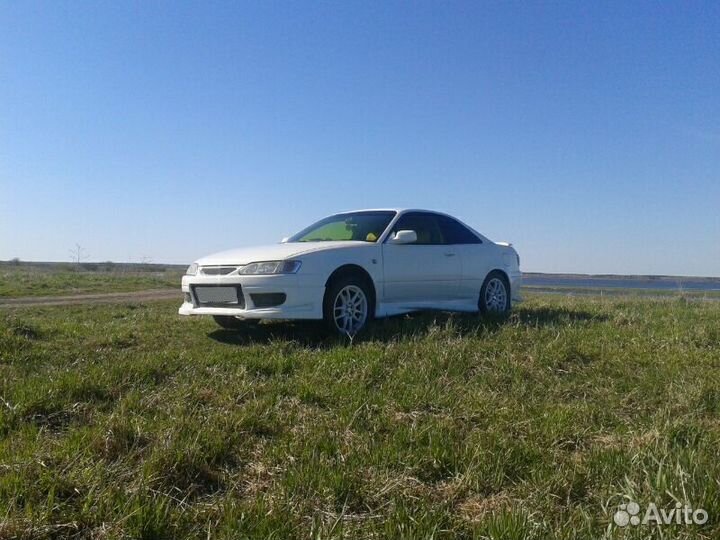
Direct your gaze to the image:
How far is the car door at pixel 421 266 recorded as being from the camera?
6816mm

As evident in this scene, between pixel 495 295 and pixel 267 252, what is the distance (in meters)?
3.67

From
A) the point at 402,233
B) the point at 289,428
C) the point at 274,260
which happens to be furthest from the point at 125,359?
the point at 402,233

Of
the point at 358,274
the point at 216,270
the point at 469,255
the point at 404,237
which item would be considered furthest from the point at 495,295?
the point at 216,270

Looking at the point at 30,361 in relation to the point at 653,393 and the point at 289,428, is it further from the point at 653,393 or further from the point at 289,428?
the point at 653,393

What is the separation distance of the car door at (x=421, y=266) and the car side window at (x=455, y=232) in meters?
0.12

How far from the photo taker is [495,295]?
27.5 ft

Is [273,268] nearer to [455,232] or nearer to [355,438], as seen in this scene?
[355,438]

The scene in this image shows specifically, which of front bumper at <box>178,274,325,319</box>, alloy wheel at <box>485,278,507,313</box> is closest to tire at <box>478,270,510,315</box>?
alloy wheel at <box>485,278,507,313</box>

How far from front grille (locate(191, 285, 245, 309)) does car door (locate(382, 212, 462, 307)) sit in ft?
5.48

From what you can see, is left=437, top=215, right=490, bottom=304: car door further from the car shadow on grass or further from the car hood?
the car hood

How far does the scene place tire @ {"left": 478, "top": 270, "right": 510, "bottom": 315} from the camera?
813cm

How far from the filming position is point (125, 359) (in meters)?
4.88

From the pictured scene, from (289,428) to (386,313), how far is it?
134 inches

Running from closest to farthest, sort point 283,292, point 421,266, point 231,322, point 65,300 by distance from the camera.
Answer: point 283,292 < point 231,322 < point 421,266 < point 65,300
